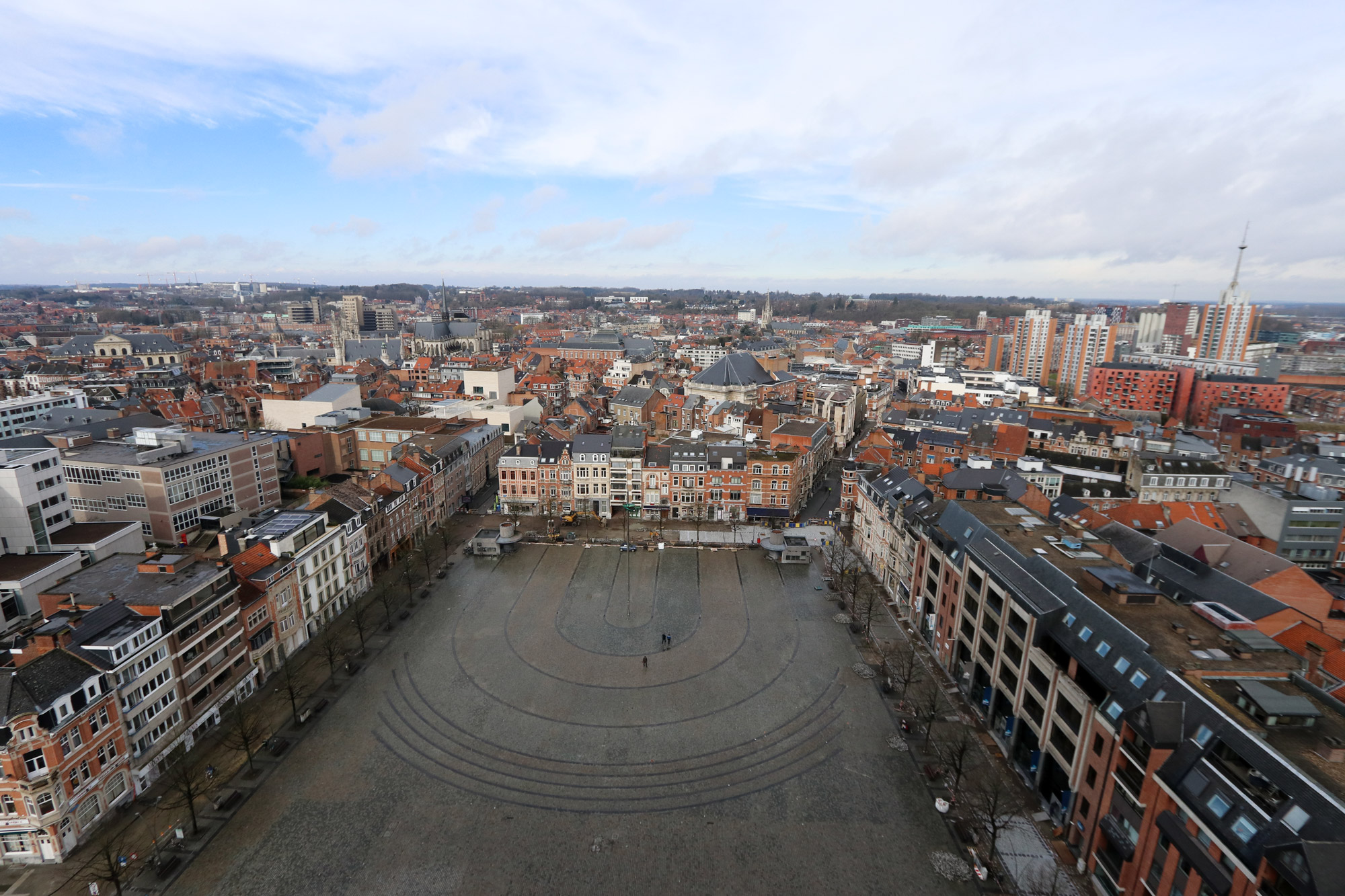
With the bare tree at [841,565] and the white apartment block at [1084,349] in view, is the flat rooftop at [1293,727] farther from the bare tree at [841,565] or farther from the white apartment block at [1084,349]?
the white apartment block at [1084,349]

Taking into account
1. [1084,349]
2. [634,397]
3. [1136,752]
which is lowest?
[1136,752]

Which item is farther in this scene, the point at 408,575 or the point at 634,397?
the point at 634,397

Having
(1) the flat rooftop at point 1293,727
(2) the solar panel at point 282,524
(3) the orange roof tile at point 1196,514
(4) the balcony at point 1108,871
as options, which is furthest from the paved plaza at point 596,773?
(3) the orange roof tile at point 1196,514

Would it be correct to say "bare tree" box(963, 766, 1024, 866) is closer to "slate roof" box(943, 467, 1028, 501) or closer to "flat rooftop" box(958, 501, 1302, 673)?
"flat rooftop" box(958, 501, 1302, 673)

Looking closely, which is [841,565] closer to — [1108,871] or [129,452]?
[1108,871]

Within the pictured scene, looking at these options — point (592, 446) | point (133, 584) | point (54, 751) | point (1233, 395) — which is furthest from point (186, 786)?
point (1233, 395)

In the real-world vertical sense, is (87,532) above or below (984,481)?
below

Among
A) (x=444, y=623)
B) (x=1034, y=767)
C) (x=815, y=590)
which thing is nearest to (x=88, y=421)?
(x=444, y=623)
